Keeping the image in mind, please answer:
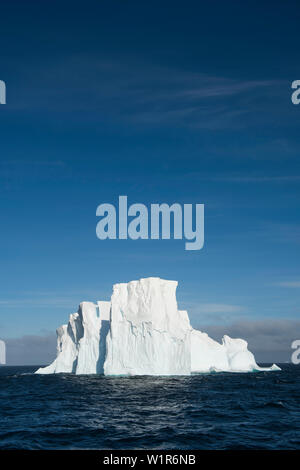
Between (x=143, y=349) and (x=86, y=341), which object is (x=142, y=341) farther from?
(x=86, y=341)

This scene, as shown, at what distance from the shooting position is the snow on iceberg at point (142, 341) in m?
52.8

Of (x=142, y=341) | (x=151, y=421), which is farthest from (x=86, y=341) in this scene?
(x=151, y=421)

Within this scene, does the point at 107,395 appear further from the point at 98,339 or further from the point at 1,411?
the point at 98,339

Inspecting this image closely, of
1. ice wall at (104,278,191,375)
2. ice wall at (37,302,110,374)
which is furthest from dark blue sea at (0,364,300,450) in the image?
ice wall at (37,302,110,374)

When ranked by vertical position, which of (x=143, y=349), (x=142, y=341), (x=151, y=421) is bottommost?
(x=151, y=421)

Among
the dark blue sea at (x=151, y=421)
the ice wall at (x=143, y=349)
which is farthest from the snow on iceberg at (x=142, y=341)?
the dark blue sea at (x=151, y=421)

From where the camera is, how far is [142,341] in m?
53.1

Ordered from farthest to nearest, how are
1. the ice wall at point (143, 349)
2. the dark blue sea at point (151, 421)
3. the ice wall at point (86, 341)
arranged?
the ice wall at point (86, 341) < the ice wall at point (143, 349) < the dark blue sea at point (151, 421)

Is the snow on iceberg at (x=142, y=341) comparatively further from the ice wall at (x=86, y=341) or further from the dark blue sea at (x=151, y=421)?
the dark blue sea at (x=151, y=421)

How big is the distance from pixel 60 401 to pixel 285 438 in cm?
1701

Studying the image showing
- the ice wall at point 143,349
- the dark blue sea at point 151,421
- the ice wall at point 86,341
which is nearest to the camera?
the dark blue sea at point 151,421

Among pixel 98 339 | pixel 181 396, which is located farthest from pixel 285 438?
pixel 98 339

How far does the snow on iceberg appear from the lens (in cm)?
5278

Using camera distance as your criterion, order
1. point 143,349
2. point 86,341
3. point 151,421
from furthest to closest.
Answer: point 86,341 → point 143,349 → point 151,421
